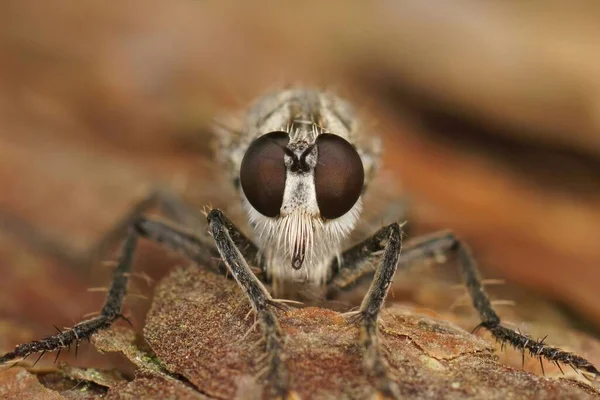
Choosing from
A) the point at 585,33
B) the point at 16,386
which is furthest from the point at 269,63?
the point at 16,386

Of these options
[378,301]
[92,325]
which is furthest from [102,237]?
[378,301]

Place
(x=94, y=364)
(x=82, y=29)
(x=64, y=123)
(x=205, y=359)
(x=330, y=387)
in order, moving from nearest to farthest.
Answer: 1. (x=330, y=387)
2. (x=205, y=359)
3. (x=94, y=364)
4. (x=64, y=123)
5. (x=82, y=29)

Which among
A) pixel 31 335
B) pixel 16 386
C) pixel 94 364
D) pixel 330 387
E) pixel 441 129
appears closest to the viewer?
pixel 330 387

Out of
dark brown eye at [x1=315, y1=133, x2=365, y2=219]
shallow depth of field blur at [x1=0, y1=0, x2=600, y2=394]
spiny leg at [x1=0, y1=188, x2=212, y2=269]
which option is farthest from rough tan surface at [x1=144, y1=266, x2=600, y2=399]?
spiny leg at [x1=0, y1=188, x2=212, y2=269]

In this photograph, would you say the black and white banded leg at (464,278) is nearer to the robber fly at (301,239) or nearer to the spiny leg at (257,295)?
the robber fly at (301,239)

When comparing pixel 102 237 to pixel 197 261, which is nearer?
pixel 197 261

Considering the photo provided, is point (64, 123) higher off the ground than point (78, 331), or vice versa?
point (64, 123)

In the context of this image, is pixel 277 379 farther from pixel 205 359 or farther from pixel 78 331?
pixel 78 331

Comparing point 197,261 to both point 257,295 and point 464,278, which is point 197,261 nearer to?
point 257,295
